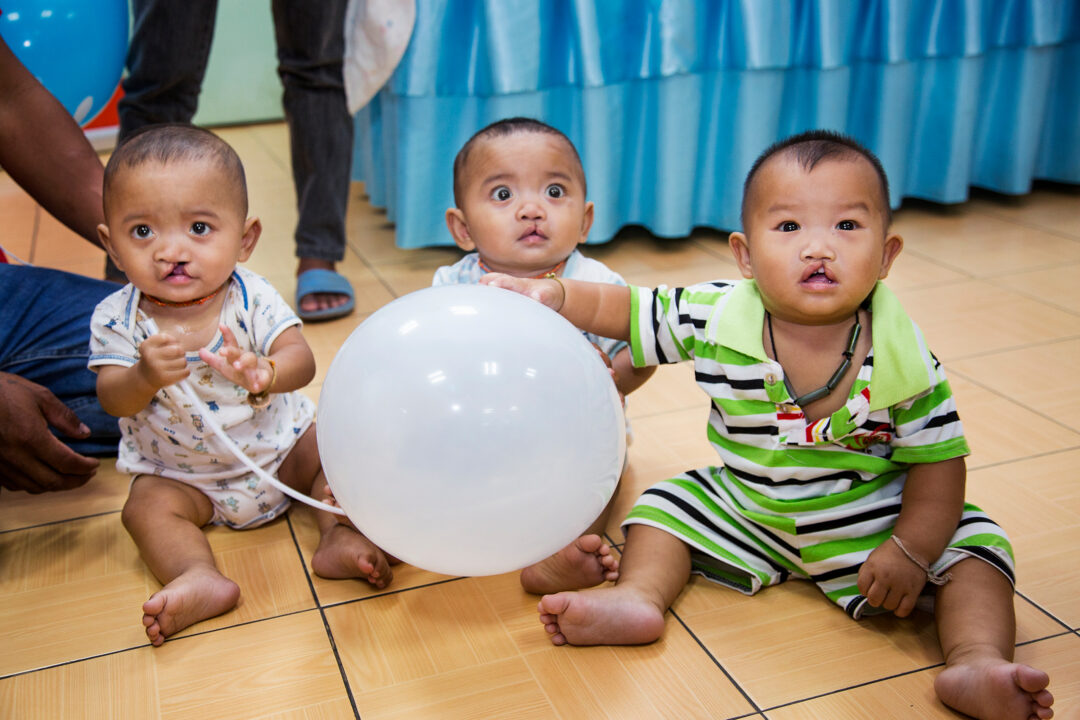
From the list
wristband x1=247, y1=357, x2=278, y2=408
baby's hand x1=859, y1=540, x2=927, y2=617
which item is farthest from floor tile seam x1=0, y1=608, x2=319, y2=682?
baby's hand x1=859, y1=540, x2=927, y2=617

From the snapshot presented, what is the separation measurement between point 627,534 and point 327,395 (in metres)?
0.40

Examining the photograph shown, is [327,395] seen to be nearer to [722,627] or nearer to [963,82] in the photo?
[722,627]

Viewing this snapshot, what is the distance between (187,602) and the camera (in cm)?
98

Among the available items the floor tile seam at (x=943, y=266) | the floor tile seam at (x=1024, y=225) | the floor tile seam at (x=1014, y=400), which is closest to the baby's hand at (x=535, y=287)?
the floor tile seam at (x=1014, y=400)

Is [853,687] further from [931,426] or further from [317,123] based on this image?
[317,123]

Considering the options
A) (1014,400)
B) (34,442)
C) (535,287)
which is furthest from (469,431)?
(1014,400)

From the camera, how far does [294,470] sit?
3.90 ft

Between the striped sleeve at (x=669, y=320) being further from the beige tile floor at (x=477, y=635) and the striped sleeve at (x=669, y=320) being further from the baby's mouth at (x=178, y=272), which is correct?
the baby's mouth at (x=178, y=272)

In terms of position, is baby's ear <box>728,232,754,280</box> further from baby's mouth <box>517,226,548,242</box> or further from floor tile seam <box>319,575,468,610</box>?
floor tile seam <box>319,575,468,610</box>

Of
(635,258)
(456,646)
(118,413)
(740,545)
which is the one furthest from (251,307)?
(635,258)

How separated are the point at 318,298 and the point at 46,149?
24.3 inches

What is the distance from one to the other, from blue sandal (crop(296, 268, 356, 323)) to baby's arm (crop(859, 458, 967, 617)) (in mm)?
1161

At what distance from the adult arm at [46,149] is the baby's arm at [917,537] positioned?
41.8 inches

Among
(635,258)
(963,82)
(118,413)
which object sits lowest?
(635,258)
